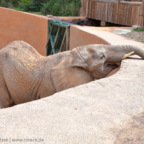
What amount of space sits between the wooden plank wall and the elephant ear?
7899 mm

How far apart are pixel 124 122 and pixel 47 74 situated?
7.54ft

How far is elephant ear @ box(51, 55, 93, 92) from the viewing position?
4.53 metres

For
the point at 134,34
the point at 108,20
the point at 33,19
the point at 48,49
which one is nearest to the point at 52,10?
the point at 108,20

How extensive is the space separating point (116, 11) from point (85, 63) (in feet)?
32.3

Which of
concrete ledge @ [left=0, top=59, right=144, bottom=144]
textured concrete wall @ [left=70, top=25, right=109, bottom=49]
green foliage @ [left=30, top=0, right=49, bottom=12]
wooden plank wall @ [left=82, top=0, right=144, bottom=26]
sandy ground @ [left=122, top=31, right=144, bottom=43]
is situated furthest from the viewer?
green foliage @ [left=30, top=0, right=49, bottom=12]

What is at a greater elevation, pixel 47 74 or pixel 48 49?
pixel 47 74

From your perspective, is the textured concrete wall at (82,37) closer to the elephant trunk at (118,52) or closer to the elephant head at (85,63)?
the elephant trunk at (118,52)

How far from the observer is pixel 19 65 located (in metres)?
5.09

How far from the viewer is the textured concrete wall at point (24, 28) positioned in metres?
11.8

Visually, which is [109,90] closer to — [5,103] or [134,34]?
[5,103]

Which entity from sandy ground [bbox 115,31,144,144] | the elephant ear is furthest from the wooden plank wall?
sandy ground [bbox 115,31,144,144]

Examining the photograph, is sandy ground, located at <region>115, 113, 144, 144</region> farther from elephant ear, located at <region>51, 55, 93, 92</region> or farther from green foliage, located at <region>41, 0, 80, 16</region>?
green foliage, located at <region>41, 0, 80, 16</region>

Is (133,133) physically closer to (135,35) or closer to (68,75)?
(68,75)

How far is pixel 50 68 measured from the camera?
4859 millimetres
